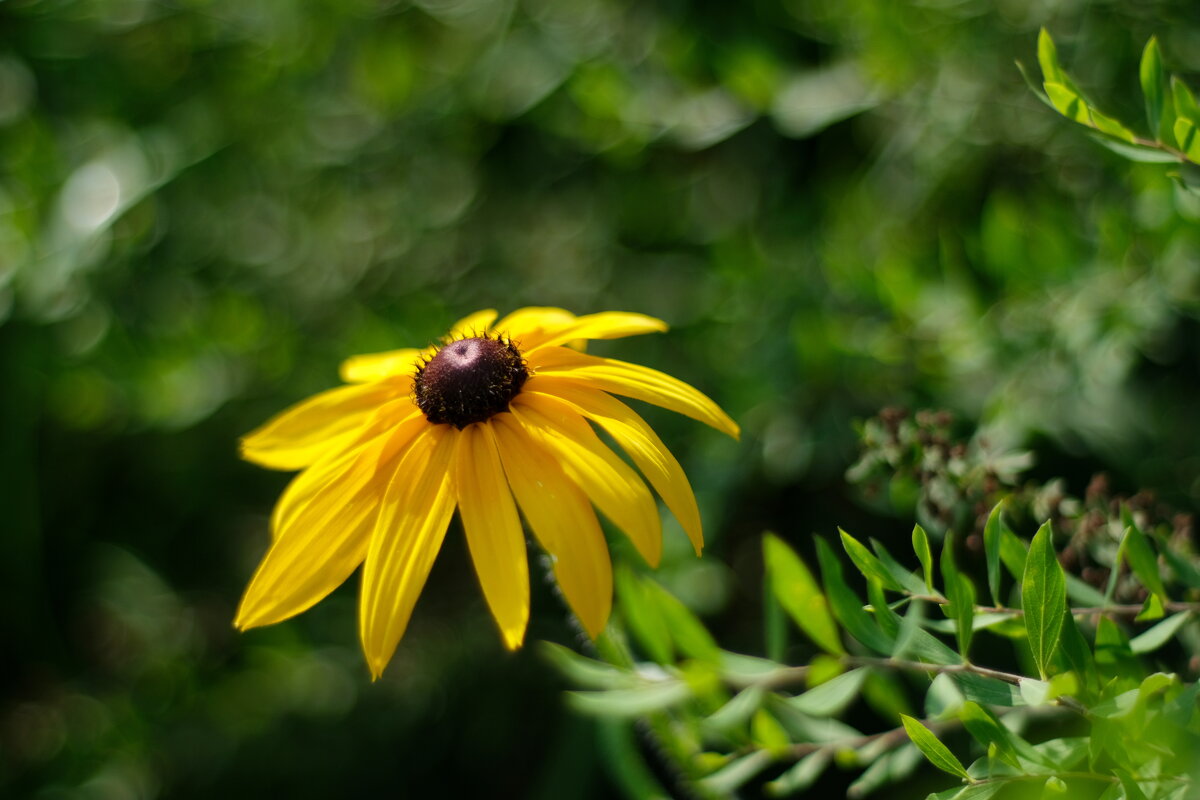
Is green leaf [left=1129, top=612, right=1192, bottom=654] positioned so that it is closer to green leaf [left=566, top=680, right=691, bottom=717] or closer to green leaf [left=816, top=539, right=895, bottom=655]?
green leaf [left=816, top=539, right=895, bottom=655]

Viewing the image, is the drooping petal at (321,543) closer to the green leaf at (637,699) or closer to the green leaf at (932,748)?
the green leaf at (637,699)

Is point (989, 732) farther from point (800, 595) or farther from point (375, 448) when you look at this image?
point (375, 448)

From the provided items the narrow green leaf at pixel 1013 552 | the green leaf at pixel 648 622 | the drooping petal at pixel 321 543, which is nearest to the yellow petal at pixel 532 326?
the drooping petal at pixel 321 543

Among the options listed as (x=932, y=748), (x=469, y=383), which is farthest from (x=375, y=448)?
(x=932, y=748)

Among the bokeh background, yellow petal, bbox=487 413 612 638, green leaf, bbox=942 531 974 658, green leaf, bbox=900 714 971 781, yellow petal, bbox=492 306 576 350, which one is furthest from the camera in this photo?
the bokeh background

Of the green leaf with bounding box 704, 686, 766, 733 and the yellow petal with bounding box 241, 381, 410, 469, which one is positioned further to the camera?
the yellow petal with bounding box 241, 381, 410, 469

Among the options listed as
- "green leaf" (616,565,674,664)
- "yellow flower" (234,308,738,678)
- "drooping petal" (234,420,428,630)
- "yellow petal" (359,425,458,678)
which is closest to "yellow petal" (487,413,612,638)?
"yellow flower" (234,308,738,678)
